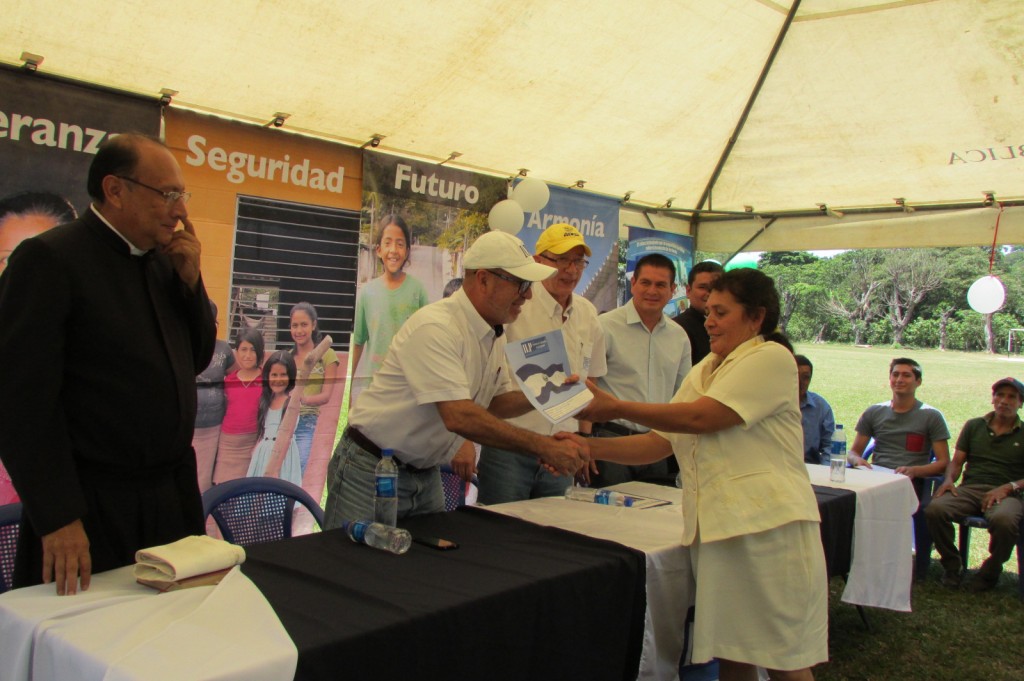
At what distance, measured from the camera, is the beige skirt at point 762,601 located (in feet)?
6.91

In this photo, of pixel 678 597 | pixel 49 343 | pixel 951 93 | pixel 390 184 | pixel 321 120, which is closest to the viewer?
pixel 49 343

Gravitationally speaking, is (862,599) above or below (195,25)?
below

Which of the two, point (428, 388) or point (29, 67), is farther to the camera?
point (29, 67)

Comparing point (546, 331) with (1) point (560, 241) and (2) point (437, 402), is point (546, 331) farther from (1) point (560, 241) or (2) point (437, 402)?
(2) point (437, 402)

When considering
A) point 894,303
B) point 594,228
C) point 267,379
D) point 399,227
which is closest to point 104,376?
point 267,379

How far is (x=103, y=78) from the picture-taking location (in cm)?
356

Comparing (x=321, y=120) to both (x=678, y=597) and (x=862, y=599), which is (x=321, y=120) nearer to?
(x=678, y=597)

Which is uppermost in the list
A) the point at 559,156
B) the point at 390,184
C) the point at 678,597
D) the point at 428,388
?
the point at 559,156

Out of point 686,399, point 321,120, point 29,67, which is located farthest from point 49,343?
point 321,120

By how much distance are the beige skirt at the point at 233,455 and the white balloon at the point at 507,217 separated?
77.6 inches

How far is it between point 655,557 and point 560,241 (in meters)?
1.68

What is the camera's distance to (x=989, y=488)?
211 inches

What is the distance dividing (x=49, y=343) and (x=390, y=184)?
3240mm

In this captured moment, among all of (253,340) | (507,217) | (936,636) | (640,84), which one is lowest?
(936,636)
